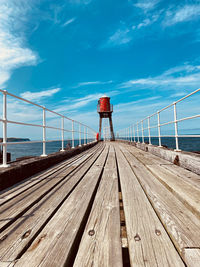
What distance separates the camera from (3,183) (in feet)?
5.13

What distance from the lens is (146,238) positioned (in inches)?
29.8

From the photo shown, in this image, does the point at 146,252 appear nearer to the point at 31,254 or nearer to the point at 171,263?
the point at 171,263

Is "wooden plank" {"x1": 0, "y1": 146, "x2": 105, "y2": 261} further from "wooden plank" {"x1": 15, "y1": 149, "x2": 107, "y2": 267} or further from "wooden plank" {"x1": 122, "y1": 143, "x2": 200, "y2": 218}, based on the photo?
"wooden plank" {"x1": 122, "y1": 143, "x2": 200, "y2": 218}

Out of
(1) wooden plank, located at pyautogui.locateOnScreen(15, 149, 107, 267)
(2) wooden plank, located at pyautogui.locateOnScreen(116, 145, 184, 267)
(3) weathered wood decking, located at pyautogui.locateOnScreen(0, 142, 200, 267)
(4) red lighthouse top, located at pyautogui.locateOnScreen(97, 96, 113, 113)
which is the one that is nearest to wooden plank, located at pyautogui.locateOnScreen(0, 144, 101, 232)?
(3) weathered wood decking, located at pyautogui.locateOnScreen(0, 142, 200, 267)

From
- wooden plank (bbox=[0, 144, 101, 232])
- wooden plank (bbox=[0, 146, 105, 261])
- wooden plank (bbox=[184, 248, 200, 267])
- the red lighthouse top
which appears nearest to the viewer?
wooden plank (bbox=[184, 248, 200, 267])

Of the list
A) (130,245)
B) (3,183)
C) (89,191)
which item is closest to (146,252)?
(130,245)

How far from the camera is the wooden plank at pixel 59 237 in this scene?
2.09 ft

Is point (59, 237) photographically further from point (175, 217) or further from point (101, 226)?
point (175, 217)

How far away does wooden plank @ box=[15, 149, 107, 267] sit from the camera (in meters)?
0.64

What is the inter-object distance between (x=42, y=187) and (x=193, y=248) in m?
1.31

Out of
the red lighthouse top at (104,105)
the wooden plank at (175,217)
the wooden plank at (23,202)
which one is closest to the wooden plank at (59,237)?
the wooden plank at (23,202)

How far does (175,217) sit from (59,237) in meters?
0.68

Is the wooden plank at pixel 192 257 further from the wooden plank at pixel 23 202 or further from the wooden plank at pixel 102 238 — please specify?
the wooden plank at pixel 23 202

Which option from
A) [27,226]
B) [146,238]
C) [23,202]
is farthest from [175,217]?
[23,202]
